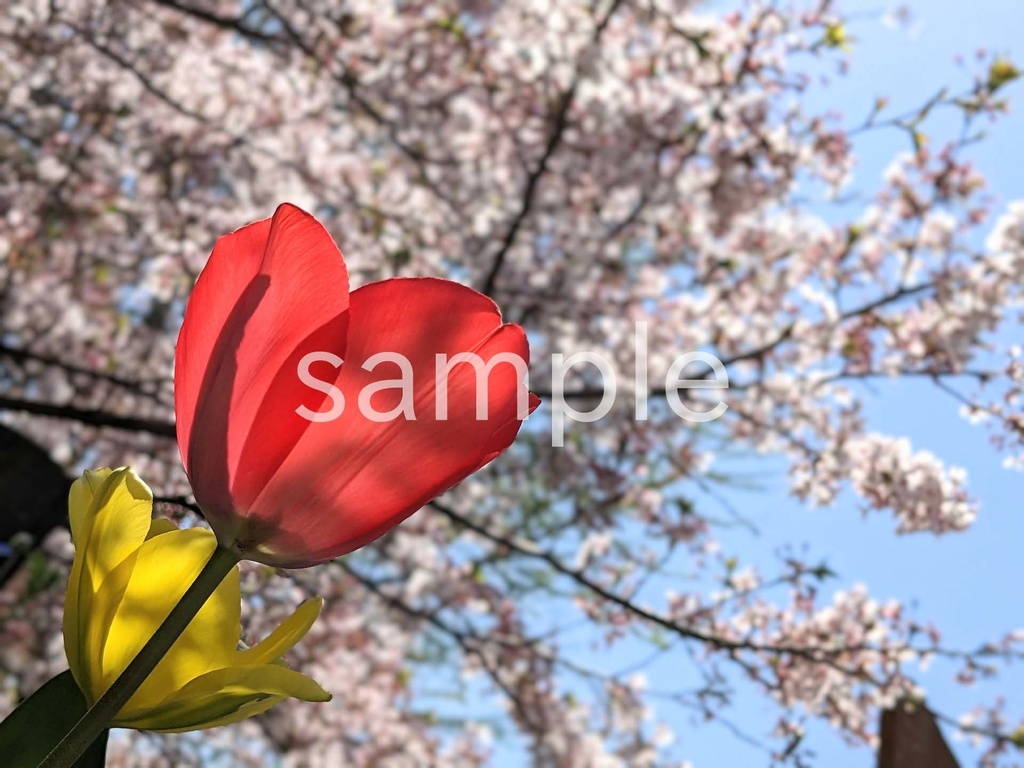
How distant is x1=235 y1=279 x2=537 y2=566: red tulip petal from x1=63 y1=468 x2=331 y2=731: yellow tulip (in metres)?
0.04

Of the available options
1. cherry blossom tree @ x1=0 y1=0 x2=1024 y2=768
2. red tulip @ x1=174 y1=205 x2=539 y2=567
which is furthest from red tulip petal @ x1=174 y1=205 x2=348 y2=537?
cherry blossom tree @ x1=0 y1=0 x2=1024 y2=768

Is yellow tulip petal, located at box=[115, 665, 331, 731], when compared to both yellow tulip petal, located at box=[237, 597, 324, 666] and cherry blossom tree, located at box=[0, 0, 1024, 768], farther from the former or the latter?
cherry blossom tree, located at box=[0, 0, 1024, 768]

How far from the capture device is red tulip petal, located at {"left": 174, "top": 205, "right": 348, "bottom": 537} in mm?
308

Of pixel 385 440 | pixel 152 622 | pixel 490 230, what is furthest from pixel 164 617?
pixel 490 230

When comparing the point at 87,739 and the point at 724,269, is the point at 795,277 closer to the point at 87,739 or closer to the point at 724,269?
the point at 724,269

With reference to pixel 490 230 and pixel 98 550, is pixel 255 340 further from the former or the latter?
pixel 490 230

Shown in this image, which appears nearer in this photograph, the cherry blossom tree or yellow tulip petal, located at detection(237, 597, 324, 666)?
yellow tulip petal, located at detection(237, 597, 324, 666)

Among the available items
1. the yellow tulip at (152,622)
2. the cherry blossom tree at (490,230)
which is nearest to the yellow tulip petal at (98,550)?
the yellow tulip at (152,622)

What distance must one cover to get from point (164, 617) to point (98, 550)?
0.11 feet

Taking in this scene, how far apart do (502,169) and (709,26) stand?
0.84 meters

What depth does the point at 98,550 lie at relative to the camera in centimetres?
34

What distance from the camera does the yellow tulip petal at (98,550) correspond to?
32 cm

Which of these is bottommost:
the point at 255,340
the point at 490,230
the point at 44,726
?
the point at 44,726

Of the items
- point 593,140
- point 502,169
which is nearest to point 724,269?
point 593,140
